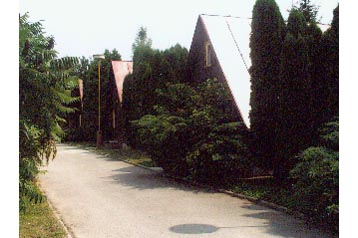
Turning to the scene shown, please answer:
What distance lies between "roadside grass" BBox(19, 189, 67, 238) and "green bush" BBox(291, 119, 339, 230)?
4.84 meters

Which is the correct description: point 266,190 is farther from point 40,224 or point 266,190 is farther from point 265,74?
point 40,224

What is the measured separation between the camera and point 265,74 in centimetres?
1331

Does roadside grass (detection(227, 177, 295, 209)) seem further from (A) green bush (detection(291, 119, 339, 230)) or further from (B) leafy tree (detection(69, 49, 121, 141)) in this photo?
(B) leafy tree (detection(69, 49, 121, 141))

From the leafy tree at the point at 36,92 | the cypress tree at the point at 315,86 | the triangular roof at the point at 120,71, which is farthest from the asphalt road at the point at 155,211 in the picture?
the triangular roof at the point at 120,71

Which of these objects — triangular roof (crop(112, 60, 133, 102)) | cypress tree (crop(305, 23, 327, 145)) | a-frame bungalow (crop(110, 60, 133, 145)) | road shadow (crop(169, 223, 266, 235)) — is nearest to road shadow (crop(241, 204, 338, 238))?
road shadow (crop(169, 223, 266, 235))

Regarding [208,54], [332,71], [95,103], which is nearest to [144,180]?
[208,54]

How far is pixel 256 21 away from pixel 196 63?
21.9ft

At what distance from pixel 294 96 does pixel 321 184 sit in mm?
4308

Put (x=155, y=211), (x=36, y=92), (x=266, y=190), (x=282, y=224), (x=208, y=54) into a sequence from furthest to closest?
1. (x=208, y=54)
2. (x=266, y=190)
3. (x=155, y=211)
4. (x=282, y=224)
5. (x=36, y=92)

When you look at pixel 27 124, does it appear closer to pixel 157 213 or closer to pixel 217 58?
pixel 157 213

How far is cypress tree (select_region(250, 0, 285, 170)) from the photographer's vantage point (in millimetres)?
13008

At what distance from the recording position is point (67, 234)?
25.6 ft

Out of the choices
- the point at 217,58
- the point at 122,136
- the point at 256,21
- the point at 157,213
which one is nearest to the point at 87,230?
the point at 157,213
